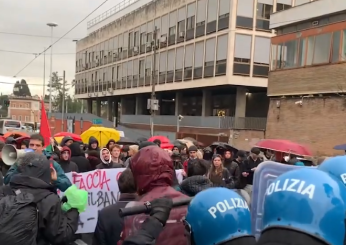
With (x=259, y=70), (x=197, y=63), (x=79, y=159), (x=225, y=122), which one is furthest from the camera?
(x=197, y=63)

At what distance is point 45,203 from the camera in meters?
2.73

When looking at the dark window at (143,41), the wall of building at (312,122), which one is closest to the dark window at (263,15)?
the wall of building at (312,122)

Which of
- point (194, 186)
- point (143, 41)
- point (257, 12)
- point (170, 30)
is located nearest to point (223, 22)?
point (257, 12)

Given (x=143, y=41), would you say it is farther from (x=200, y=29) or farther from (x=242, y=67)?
(x=242, y=67)

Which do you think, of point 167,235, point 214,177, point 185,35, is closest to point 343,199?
point 167,235

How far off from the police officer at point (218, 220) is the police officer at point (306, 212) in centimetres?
27

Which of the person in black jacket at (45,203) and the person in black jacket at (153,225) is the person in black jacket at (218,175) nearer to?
the person in black jacket at (45,203)

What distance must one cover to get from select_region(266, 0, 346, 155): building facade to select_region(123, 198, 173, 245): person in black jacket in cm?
1892

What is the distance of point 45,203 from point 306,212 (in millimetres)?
1881

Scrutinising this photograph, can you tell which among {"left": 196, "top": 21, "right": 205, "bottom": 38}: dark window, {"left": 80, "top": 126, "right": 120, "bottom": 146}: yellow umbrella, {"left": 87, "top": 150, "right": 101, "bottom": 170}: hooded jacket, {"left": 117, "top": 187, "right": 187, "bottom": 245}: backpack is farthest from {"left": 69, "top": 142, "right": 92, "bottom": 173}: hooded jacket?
{"left": 196, "top": 21, "right": 205, "bottom": 38}: dark window

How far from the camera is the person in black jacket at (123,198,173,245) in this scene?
5.85 feet

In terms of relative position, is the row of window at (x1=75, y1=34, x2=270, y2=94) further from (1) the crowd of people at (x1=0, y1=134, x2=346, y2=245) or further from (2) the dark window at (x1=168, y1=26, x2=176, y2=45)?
(1) the crowd of people at (x1=0, y1=134, x2=346, y2=245)

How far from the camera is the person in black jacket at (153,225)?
1782 millimetres

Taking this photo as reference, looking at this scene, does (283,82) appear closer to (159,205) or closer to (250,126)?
(250,126)
